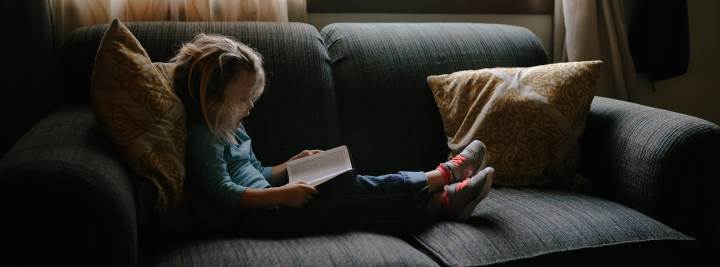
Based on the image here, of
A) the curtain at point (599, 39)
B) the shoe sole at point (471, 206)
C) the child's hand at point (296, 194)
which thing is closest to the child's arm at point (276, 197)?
the child's hand at point (296, 194)

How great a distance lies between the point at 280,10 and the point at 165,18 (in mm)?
372

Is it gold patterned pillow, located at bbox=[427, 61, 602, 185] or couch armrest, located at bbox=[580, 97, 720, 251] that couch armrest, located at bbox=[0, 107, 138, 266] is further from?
couch armrest, located at bbox=[580, 97, 720, 251]

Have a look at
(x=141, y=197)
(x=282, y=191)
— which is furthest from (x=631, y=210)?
(x=141, y=197)

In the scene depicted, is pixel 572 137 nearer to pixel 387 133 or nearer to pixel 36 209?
pixel 387 133

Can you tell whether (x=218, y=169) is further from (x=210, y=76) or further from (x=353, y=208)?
(x=353, y=208)


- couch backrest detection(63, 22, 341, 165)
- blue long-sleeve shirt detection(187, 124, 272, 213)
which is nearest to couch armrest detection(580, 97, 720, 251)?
couch backrest detection(63, 22, 341, 165)

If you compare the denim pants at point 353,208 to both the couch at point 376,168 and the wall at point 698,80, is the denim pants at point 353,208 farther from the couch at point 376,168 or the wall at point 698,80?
the wall at point 698,80

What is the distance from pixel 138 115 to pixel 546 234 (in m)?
0.93

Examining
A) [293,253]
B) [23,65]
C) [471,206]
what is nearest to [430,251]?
[471,206]

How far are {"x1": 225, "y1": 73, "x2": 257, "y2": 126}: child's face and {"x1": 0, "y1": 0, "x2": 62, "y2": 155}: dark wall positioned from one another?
735 mm

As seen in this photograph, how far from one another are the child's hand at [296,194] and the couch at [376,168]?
0.08 m

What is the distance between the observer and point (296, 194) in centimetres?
143

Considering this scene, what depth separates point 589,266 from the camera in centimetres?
140

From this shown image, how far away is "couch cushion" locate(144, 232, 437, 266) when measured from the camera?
1.23 metres
